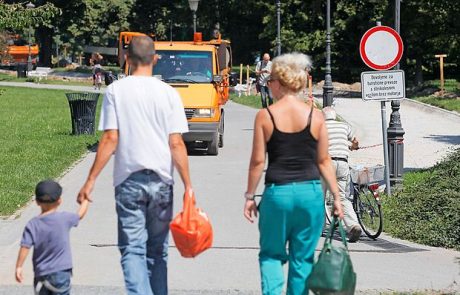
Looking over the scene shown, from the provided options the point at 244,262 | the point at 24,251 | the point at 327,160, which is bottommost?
the point at 244,262

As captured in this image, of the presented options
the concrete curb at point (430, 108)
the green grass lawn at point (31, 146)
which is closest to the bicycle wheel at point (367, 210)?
the green grass lawn at point (31, 146)

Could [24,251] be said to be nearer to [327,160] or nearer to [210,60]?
[327,160]

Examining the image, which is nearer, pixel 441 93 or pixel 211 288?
pixel 211 288

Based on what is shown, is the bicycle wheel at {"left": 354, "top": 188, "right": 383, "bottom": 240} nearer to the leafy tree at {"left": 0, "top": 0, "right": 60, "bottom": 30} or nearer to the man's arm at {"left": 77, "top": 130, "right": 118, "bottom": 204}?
the man's arm at {"left": 77, "top": 130, "right": 118, "bottom": 204}

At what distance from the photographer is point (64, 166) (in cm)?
1836

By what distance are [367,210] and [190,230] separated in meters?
5.78

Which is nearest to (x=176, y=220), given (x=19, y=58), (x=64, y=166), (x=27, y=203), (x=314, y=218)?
(x=314, y=218)

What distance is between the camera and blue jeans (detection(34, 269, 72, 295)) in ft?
21.9

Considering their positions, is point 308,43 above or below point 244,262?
above

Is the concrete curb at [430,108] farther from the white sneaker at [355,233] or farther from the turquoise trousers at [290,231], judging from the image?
the turquoise trousers at [290,231]

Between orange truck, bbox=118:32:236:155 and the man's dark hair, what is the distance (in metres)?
13.2

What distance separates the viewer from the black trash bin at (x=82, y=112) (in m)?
24.2

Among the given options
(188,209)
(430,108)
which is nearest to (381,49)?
(188,209)

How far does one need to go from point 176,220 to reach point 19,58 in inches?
3246
